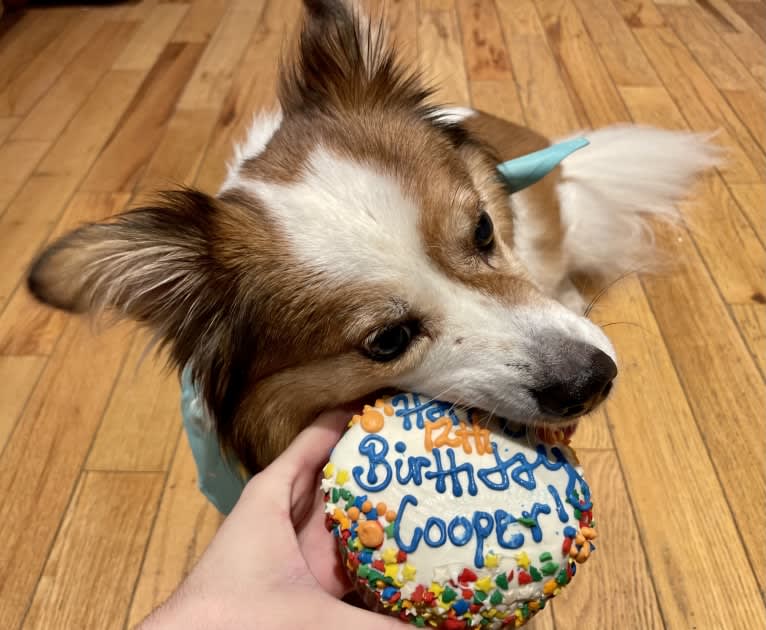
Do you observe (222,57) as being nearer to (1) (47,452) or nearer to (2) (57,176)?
(2) (57,176)

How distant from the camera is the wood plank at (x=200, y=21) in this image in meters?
3.63

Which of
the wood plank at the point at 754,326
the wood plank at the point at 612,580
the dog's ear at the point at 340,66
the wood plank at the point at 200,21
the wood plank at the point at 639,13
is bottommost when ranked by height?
the wood plank at the point at 612,580

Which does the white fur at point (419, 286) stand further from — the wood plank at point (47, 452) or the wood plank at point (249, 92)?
the wood plank at point (249, 92)

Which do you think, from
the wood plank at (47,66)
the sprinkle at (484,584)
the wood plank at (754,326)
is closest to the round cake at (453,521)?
the sprinkle at (484,584)

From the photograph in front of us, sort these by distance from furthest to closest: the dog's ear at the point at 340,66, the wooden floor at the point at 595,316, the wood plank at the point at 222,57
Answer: the wood plank at the point at 222,57, the wooden floor at the point at 595,316, the dog's ear at the point at 340,66

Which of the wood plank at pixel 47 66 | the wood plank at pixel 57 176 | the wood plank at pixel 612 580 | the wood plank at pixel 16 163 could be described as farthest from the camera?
the wood plank at pixel 47 66

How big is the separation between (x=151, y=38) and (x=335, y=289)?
10.5 feet

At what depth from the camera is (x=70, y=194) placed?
2668 millimetres

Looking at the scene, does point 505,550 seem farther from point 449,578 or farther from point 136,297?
point 136,297

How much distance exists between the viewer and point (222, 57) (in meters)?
3.42

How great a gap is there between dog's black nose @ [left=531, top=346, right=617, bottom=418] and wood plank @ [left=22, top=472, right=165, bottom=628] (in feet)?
3.79

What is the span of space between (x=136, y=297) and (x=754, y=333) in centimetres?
181

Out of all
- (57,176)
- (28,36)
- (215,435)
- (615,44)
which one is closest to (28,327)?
(57,176)

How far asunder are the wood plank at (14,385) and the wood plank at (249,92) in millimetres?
924
